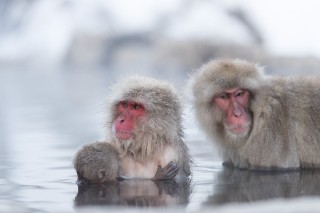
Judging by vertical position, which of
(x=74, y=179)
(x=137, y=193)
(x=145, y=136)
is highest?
(x=145, y=136)

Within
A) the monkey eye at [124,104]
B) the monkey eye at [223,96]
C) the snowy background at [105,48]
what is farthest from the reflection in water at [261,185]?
the snowy background at [105,48]

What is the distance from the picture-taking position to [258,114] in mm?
6465

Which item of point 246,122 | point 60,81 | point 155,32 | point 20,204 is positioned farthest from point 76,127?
point 155,32

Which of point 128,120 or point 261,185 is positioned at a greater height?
point 128,120

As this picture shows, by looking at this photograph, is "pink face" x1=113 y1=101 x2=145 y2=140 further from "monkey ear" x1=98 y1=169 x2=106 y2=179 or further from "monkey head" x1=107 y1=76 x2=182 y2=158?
"monkey ear" x1=98 y1=169 x2=106 y2=179

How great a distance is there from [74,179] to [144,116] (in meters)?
0.63

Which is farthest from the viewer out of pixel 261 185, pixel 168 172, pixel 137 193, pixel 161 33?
pixel 161 33

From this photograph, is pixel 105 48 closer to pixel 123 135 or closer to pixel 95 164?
pixel 123 135

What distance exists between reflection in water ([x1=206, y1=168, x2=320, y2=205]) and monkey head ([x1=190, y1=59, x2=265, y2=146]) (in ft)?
1.14

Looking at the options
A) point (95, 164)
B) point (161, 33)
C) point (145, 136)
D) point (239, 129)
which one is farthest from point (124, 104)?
point (161, 33)

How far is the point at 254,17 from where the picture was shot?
16.7 m

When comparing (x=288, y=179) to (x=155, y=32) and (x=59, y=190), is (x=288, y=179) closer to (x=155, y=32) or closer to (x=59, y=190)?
(x=59, y=190)

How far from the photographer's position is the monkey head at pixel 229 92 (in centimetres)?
641

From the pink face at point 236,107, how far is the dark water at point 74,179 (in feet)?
1.06
